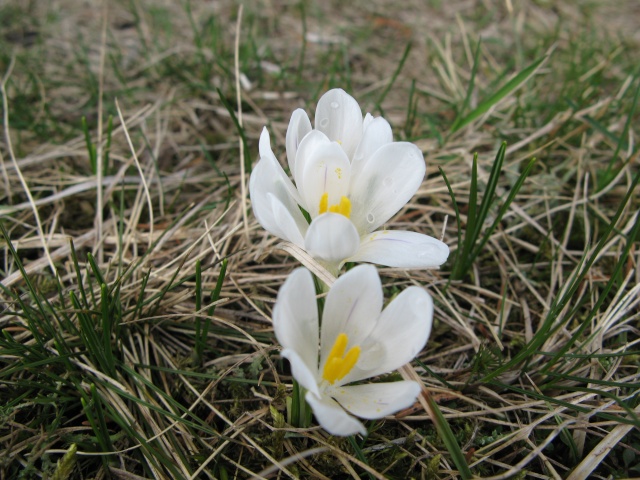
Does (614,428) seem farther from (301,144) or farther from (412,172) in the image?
(301,144)

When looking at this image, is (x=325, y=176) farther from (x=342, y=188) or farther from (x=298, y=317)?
(x=298, y=317)

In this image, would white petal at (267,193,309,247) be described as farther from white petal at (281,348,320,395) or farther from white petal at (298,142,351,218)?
white petal at (281,348,320,395)

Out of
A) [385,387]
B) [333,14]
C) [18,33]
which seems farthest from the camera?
[333,14]

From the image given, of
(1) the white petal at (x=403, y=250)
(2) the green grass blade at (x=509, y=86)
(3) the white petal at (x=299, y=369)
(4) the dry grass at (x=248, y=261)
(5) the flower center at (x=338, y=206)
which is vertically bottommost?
(4) the dry grass at (x=248, y=261)

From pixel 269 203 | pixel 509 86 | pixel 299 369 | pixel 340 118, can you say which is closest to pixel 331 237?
pixel 269 203

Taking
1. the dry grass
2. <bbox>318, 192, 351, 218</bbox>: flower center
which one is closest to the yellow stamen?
<bbox>318, 192, 351, 218</bbox>: flower center

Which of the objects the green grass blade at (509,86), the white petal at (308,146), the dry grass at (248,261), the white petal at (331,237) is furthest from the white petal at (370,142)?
the green grass blade at (509,86)

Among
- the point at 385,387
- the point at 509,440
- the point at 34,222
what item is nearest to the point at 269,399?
the point at 385,387

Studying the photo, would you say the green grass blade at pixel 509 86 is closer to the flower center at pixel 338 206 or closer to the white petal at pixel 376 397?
the flower center at pixel 338 206
